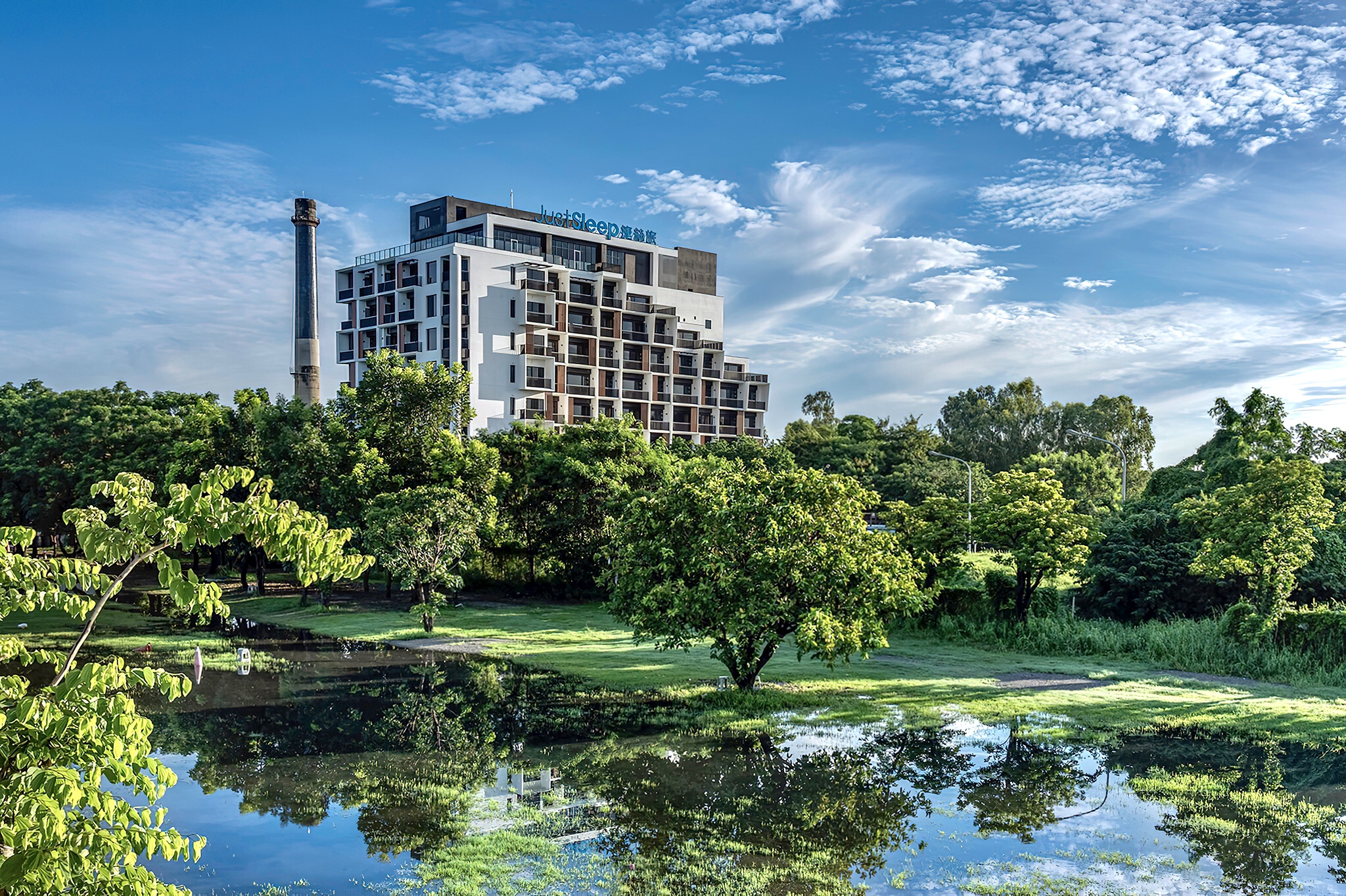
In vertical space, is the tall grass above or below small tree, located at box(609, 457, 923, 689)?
below

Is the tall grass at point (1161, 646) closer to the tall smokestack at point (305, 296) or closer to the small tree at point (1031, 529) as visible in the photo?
the small tree at point (1031, 529)

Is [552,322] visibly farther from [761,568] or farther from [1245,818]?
[1245,818]

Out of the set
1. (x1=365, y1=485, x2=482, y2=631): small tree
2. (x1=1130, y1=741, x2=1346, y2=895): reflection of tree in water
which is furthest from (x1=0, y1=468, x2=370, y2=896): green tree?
(x1=365, y1=485, x2=482, y2=631): small tree

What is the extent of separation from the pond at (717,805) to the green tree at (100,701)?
6.04 metres

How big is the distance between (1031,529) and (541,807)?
20763 millimetres

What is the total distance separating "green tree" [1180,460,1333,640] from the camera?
77.0 feet

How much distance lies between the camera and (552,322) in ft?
267

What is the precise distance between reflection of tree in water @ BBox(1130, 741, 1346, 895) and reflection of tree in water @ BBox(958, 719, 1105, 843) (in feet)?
3.45

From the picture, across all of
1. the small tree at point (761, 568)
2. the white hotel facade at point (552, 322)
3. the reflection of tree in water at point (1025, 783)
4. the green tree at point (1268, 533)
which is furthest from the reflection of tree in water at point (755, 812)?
the white hotel facade at point (552, 322)

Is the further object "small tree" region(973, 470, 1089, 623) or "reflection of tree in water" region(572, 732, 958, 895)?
"small tree" region(973, 470, 1089, 623)

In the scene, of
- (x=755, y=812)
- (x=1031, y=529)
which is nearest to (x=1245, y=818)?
(x=755, y=812)

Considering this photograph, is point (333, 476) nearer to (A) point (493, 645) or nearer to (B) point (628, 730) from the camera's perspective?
(A) point (493, 645)

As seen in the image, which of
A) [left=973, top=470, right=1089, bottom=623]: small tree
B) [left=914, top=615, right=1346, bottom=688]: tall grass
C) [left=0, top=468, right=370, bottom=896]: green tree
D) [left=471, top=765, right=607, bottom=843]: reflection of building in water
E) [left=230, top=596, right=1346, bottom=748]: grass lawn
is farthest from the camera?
[left=973, top=470, right=1089, bottom=623]: small tree

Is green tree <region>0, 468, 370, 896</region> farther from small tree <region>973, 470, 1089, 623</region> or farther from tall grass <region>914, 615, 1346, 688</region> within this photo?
Answer: small tree <region>973, 470, 1089, 623</region>
